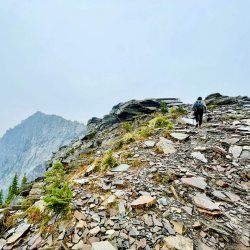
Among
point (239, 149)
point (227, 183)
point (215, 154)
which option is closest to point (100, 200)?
point (227, 183)

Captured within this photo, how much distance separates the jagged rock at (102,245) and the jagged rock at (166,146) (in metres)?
6.89

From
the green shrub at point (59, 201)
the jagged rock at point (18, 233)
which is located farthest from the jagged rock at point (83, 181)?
the jagged rock at point (18, 233)

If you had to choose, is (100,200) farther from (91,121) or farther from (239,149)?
(91,121)

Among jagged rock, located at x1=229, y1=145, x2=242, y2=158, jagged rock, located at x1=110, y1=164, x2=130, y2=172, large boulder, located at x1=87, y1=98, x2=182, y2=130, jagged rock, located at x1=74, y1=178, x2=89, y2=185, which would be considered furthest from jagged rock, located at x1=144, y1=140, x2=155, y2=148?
large boulder, located at x1=87, y1=98, x2=182, y2=130

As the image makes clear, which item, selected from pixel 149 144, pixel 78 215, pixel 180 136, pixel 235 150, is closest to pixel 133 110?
pixel 180 136

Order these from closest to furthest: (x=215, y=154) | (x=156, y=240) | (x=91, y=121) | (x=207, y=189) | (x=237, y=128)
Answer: (x=156, y=240) → (x=207, y=189) → (x=215, y=154) → (x=237, y=128) → (x=91, y=121)

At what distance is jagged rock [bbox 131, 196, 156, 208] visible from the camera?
28.4 ft

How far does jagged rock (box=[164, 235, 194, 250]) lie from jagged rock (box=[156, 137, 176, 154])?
622 centimetres

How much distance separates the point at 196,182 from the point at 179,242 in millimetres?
3464

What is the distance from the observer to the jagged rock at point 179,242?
23.0ft

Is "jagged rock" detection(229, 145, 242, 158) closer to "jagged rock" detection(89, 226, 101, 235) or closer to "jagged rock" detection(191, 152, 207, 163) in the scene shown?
"jagged rock" detection(191, 152, 207, 163)

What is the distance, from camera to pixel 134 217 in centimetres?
826

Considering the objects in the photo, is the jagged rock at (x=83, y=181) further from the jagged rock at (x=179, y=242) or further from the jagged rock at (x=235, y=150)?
the jagged rock at (x=235, y=150)

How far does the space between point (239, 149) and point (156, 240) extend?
8.34 m
